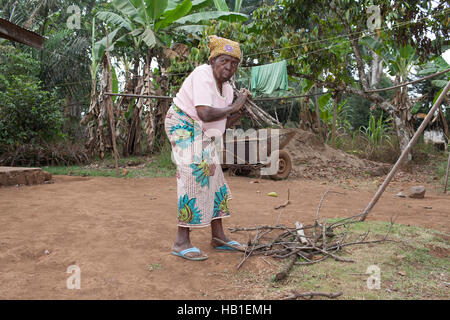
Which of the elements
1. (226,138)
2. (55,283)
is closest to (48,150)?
(226,138)

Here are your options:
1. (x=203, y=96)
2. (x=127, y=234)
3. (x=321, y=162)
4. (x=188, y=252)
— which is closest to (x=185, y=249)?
(x=188, y=252)

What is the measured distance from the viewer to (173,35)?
10477mm

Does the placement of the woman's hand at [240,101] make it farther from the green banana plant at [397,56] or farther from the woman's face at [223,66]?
the green banana plant at [397,56]

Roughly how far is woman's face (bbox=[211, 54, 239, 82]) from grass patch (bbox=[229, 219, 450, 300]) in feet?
4.31

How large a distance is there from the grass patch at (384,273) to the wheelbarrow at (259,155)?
4.31 metres

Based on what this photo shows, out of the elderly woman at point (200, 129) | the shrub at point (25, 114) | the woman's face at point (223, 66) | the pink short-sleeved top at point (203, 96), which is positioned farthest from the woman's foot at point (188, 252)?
the shrub at point (25, 114)

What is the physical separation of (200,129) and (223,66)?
1.52 feet

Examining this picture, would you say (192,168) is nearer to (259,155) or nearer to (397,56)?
(259,155)

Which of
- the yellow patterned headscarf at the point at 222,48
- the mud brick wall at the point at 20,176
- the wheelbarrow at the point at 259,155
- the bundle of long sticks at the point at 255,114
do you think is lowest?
the mud brick wall at the point at 20,176

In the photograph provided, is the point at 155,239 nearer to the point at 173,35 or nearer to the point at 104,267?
the point at 104,267

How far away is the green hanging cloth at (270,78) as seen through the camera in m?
7.91

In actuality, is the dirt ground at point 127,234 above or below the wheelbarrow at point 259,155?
below

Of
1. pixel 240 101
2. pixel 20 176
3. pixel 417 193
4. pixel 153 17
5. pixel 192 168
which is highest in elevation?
pixel 153 17

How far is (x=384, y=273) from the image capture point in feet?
6.82
